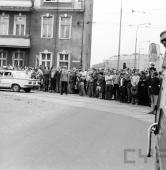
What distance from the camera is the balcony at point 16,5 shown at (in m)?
48.2

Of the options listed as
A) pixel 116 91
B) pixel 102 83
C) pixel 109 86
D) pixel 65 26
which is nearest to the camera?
→ pixel 116 91

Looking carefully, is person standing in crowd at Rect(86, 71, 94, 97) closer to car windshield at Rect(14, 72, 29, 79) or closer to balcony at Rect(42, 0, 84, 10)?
car windshield at Rect(14, 72, 29, 79)

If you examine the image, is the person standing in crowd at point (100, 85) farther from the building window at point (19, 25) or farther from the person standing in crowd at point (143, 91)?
the building window at point (19, 25)

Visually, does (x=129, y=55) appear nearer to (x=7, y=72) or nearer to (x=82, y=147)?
(x=7, y=72)

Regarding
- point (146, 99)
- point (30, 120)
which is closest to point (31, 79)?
point (146, 99)

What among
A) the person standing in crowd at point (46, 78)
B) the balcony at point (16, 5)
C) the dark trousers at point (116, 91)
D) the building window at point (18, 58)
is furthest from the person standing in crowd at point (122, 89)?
the balcony at point (16, 5)

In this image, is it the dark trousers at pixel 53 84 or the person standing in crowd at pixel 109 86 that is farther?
the dark trousers at pixel 53 84

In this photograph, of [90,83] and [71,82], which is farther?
[71,82]

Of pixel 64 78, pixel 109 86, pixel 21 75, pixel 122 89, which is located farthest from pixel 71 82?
pixel 122 89

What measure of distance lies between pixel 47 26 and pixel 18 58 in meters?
4.41

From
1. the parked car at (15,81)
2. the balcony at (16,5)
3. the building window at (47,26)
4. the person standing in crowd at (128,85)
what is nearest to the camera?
the person standing in crowd at (128,85)

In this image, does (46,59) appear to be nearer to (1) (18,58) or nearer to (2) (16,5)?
(1) (18,58)

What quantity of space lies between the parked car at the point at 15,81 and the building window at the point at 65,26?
1642 cm

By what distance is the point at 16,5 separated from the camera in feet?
159
